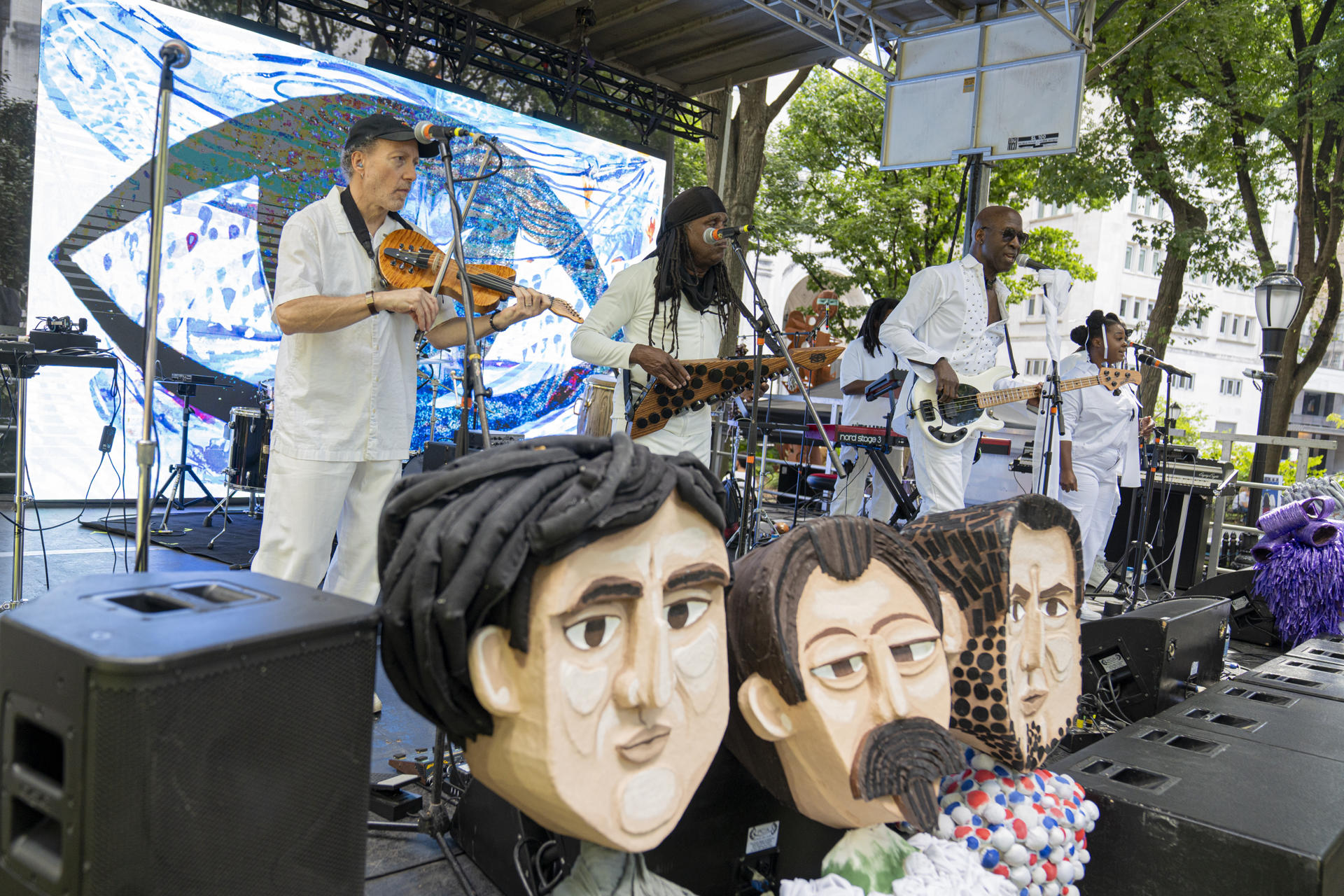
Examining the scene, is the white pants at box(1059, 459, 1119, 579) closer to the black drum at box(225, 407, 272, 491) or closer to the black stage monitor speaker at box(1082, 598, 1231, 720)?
the black stage monitor speaker at box(1082, 598, 1231, 720)

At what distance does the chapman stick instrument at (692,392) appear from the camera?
351cm

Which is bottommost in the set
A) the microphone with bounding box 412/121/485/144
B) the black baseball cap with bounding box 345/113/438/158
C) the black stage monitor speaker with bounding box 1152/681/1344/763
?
the black stage monitor speaker with bounding box 1152/681/1344/763

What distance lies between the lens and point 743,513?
13.4ft

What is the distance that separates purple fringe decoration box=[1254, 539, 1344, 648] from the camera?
17.1ft

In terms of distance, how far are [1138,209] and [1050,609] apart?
39.6 metres

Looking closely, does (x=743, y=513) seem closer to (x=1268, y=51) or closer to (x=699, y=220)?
(x=699, y=220)

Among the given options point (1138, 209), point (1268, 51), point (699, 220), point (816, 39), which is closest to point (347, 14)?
point (816, 39)

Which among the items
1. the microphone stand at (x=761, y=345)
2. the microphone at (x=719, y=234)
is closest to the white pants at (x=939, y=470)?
Answer: the microphone stand at (x=761, y=345)

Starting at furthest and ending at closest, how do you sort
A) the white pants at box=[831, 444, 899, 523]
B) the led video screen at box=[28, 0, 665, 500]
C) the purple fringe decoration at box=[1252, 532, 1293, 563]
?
1. the led video screen at box=[28, 0, 665, 500]
2. the white pants at box=[831, 444, 899, 523]
3. the purple fringe decoration at box=[1252, 532, 1293, 563]

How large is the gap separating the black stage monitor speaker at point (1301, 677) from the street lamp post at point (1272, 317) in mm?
5739

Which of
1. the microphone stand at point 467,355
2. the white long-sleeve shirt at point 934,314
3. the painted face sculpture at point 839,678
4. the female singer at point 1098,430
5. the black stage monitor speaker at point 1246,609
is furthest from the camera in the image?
→ the female singer at point 1098,430

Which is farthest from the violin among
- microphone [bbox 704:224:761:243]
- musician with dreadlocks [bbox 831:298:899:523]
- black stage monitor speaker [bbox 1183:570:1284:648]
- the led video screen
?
black stage monitor speaker [bbox 1183:570:1284:648]

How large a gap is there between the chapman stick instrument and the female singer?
3705 millimetres

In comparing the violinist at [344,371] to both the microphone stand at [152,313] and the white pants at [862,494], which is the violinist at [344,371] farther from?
the white pants at [862,494]
